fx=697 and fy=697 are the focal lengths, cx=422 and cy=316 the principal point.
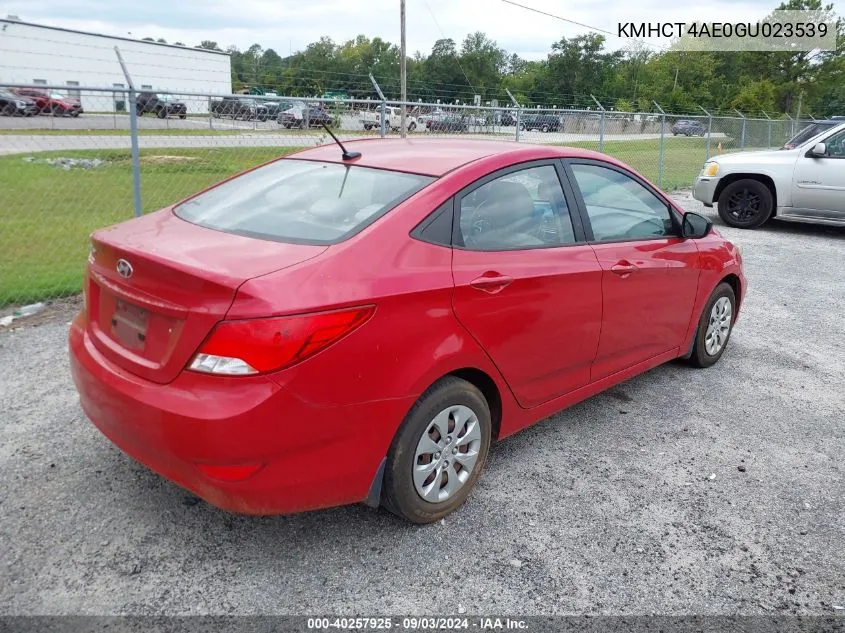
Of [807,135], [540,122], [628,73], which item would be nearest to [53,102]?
[540,122]

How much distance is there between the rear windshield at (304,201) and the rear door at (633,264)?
1.15m

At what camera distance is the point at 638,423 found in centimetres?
406

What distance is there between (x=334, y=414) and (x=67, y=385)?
8.40ft

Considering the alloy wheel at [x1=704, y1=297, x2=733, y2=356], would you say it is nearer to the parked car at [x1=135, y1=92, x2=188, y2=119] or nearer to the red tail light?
the red tail light

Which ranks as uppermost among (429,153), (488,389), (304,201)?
(429,153)

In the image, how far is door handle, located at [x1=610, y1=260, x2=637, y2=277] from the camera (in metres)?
3.66

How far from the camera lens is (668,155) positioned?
22.7 m

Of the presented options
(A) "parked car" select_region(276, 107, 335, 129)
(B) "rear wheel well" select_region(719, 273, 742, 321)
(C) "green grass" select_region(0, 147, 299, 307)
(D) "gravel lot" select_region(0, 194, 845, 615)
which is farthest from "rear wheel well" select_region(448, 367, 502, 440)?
(A) "parked car" select_region(276, 107, 335, 129)

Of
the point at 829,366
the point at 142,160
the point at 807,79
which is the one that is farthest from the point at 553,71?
the point at 829,366

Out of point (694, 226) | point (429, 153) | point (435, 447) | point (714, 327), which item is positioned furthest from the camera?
point (714, 327)

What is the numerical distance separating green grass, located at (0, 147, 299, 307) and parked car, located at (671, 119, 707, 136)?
11.9 meters

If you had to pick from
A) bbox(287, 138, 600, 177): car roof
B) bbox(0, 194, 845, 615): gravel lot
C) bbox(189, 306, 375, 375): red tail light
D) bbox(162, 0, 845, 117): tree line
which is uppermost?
bbox(162, 0, 845, 117): tree line

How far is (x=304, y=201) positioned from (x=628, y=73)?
72.2 meters

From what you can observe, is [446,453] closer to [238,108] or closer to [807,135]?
[238,108]
